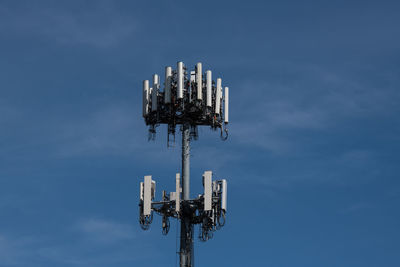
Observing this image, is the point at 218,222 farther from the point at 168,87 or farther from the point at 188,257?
the point at 168,87

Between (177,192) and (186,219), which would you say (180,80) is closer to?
(177,192)

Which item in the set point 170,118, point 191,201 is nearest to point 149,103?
point 170,118

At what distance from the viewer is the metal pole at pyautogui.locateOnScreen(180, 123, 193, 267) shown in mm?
138875

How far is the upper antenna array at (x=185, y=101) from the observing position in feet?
465

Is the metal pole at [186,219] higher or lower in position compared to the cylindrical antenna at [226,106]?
lower

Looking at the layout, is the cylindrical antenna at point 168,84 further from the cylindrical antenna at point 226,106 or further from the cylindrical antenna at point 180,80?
the cylindrical antenna at point 226,106

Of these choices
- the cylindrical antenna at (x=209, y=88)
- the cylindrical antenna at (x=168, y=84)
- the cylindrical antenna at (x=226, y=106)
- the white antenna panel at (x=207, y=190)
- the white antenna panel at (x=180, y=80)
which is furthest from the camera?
the cylindrical antenna at (x=226, y=106)

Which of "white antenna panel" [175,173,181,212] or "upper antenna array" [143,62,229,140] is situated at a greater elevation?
"upper antenna array" [143,62,229,140]

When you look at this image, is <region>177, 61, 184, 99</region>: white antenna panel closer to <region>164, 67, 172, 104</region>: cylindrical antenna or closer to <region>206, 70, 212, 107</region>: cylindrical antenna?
<region>164, 67, 172, 104</region>: cylindrical antenna

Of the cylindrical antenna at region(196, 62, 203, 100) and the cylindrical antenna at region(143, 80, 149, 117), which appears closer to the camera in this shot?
the cylindrical antenna at region(196, 62, 203, 100)

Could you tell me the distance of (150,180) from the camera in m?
141

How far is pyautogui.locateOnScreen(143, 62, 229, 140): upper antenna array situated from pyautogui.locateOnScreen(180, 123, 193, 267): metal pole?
8.75 feet

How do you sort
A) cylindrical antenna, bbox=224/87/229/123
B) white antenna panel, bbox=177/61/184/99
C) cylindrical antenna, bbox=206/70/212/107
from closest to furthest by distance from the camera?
white antenna panel, bbox=177/61/184/99
cylindrical antenna, bbox=206/70/212/107
cylindrical antenna, bbox=224/87/229/123

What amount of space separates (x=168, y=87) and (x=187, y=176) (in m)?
9.24
